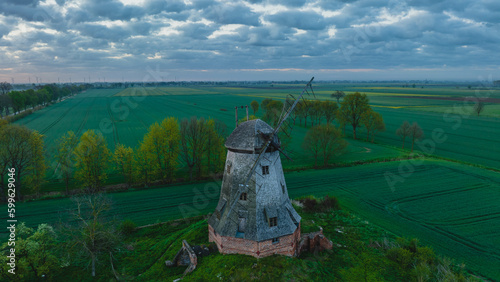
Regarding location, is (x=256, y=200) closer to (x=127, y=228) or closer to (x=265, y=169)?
(x=265, y=169)

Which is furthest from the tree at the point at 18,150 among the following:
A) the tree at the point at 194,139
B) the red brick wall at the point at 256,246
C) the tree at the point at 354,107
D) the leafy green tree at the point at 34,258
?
the tree at the point at 354,107

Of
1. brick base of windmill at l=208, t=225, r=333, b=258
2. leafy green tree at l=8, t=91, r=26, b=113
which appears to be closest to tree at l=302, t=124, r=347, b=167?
brick base of windmill at l=208, t=225, r=333, b=258

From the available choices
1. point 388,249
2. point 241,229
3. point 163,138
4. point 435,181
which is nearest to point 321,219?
point 388,249

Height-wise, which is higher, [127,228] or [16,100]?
[16,100]

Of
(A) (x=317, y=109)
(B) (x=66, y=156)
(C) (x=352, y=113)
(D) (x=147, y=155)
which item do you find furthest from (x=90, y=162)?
(C) (x=352, y=113)

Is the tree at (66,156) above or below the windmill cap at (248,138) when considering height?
below

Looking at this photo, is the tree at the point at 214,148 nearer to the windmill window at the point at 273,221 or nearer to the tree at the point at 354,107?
the windmill window at the point at 273,221

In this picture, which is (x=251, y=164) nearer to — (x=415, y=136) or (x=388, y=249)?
(x=388, y=249)
